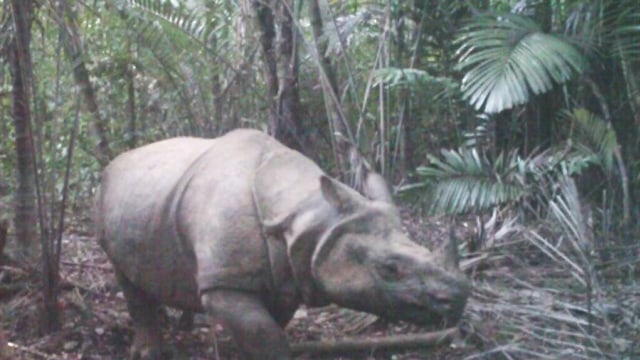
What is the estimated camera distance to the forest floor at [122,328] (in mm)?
6020

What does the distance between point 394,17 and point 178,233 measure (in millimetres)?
5216

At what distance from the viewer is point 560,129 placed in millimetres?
9766

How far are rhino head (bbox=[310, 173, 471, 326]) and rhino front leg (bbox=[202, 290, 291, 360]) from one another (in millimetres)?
344

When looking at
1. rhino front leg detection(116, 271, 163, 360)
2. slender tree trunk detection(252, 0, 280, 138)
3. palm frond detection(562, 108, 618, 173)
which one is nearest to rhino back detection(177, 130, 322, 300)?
rhino front leg detection(116, 271, 163, 360)

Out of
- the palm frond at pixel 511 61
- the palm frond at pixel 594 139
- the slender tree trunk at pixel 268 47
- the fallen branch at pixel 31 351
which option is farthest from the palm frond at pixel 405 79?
the fallen branch at pixel 31 351

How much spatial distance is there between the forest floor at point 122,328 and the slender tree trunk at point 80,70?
1.37 m

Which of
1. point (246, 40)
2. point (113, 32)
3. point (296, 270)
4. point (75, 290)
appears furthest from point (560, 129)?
point (296, 270)

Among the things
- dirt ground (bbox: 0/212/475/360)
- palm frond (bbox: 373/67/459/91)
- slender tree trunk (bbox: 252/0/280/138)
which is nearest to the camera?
dirt ground (bbox: 0/212/475/360)

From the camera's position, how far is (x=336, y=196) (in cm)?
482

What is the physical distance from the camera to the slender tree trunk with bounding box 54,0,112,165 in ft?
22.0

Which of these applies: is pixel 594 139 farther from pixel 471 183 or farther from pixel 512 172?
pixel 471 183

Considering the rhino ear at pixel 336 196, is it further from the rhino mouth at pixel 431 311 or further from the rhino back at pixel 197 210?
the rhino mouth at pixel 431 311

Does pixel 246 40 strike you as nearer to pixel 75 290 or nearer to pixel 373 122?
pixel 373 122

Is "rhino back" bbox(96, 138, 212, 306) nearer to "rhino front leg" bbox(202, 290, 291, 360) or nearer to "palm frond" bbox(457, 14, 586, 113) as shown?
"rhino front leg" bbox(202, 290, 291, 360)
